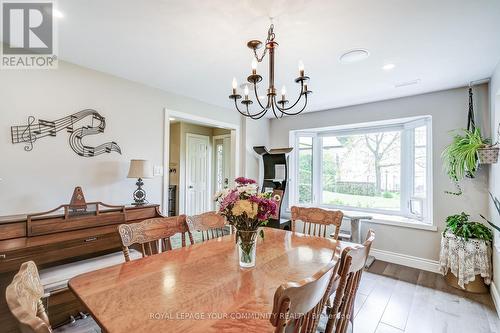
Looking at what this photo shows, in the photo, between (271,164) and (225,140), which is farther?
(225,140)

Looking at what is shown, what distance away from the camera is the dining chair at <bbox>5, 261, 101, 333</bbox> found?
1.98 ft

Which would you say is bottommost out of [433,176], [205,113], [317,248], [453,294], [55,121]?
[453,294]

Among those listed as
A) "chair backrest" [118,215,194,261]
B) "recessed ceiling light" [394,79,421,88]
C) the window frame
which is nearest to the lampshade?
"chair backrest" [118,215,194,261]

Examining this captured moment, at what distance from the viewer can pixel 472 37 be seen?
200 centimetres

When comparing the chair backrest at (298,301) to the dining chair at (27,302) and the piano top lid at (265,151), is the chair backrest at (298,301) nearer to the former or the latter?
the dining chair at (27,302)

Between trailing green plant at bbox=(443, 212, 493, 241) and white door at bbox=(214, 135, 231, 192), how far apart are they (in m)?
4.23

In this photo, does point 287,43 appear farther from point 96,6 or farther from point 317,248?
point 317,248

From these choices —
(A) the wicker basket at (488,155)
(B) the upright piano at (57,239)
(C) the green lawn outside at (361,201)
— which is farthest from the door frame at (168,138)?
(A) the wicker basket at (488,155)

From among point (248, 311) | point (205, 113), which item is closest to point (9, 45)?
point (205, 113)

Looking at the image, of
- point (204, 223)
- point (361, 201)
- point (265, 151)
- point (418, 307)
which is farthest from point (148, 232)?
point (361, 201)

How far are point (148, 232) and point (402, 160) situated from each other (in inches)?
154

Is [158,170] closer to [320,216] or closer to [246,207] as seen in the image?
[320,216]

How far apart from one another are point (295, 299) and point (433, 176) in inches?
142

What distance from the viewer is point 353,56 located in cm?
233
